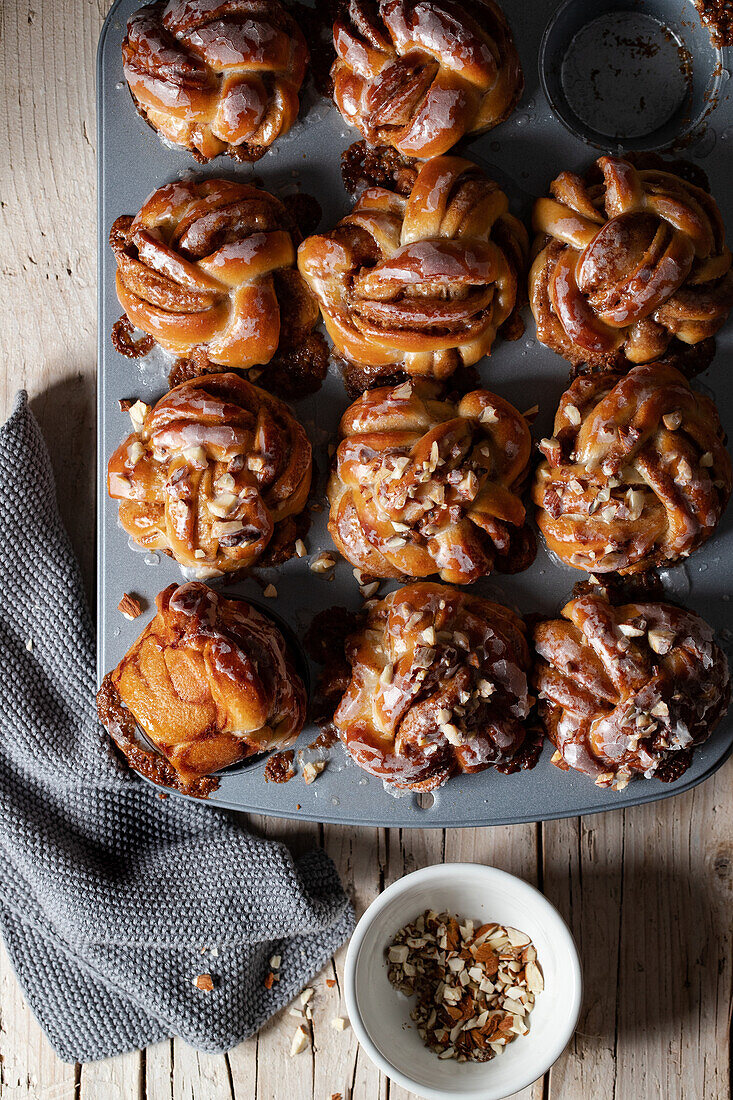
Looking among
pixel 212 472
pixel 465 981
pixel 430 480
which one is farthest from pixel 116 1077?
pixel 430 480

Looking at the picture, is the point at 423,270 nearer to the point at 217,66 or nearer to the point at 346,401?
the point at 346,401

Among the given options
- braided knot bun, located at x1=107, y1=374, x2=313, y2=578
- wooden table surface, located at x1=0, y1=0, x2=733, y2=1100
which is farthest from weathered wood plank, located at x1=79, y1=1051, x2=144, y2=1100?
→ braided knot bun, located at x1=107, y1=374, x2=313, y2=578

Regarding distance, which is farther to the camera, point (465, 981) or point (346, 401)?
point (465, 981)

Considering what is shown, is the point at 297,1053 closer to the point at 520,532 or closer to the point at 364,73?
the point at 520,532

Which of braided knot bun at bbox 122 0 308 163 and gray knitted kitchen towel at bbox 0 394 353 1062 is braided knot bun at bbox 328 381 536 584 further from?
gray knitted kitchen towel at bbox 0 394 353 1062

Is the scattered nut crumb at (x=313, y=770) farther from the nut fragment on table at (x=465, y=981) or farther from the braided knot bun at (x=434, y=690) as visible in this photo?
the nut fragment on table at (x=465, y=981)

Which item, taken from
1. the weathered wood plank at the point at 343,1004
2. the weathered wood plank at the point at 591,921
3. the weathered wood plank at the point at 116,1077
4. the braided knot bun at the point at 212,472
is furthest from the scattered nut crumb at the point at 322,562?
the weathered wood plank at the point at 116,1077
